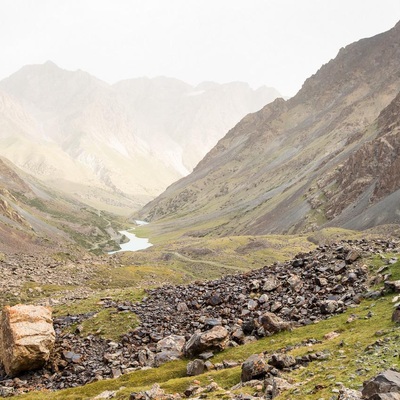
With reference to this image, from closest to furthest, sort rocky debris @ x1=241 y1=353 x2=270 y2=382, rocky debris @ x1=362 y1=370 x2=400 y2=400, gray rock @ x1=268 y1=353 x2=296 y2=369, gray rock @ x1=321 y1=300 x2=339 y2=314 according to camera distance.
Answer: rocky debris @ x1=362 y1=370 x2=400 y2=400, rocky debris @ x1=241 y1=353 x2=270 y2=382, gray rock @ x1=268 y1=353 x2=296 y2=369, gray rock @ x1=321 y1=300 x2=339 y2=314

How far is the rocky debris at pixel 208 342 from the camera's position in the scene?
1209 inches

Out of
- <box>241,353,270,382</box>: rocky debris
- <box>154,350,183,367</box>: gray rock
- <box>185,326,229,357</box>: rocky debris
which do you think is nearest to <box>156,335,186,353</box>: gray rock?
<box>154,350,183,367</box>: gray rock

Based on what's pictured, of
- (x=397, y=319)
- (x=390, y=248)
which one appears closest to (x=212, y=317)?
(x=397, y=319)

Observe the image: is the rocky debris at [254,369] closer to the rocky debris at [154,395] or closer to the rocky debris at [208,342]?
the rocky debris at [154,395]

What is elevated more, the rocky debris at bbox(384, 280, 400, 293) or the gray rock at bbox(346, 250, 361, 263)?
the gray rock at bbox(346, 250, 361, 263)

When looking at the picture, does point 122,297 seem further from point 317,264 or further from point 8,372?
point 317,264

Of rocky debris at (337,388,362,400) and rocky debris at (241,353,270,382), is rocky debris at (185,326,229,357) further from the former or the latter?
rocky debris at (337,388,362,400)

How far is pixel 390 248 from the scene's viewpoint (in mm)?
42188

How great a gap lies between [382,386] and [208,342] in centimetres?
1626

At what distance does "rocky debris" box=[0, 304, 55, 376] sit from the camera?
106ft

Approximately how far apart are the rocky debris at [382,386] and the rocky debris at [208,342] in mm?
15172

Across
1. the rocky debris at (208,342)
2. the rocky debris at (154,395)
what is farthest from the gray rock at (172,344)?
the rocky debris at (154,395)

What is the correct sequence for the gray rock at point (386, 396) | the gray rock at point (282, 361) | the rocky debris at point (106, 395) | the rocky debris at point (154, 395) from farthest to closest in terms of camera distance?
the rocky debris at point (106, 395) → the gray rock at point (282, 361) → the rocky debris at point (154, 395) → the gray rock at point (386, 396)

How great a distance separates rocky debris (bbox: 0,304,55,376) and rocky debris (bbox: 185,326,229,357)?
11666mm
